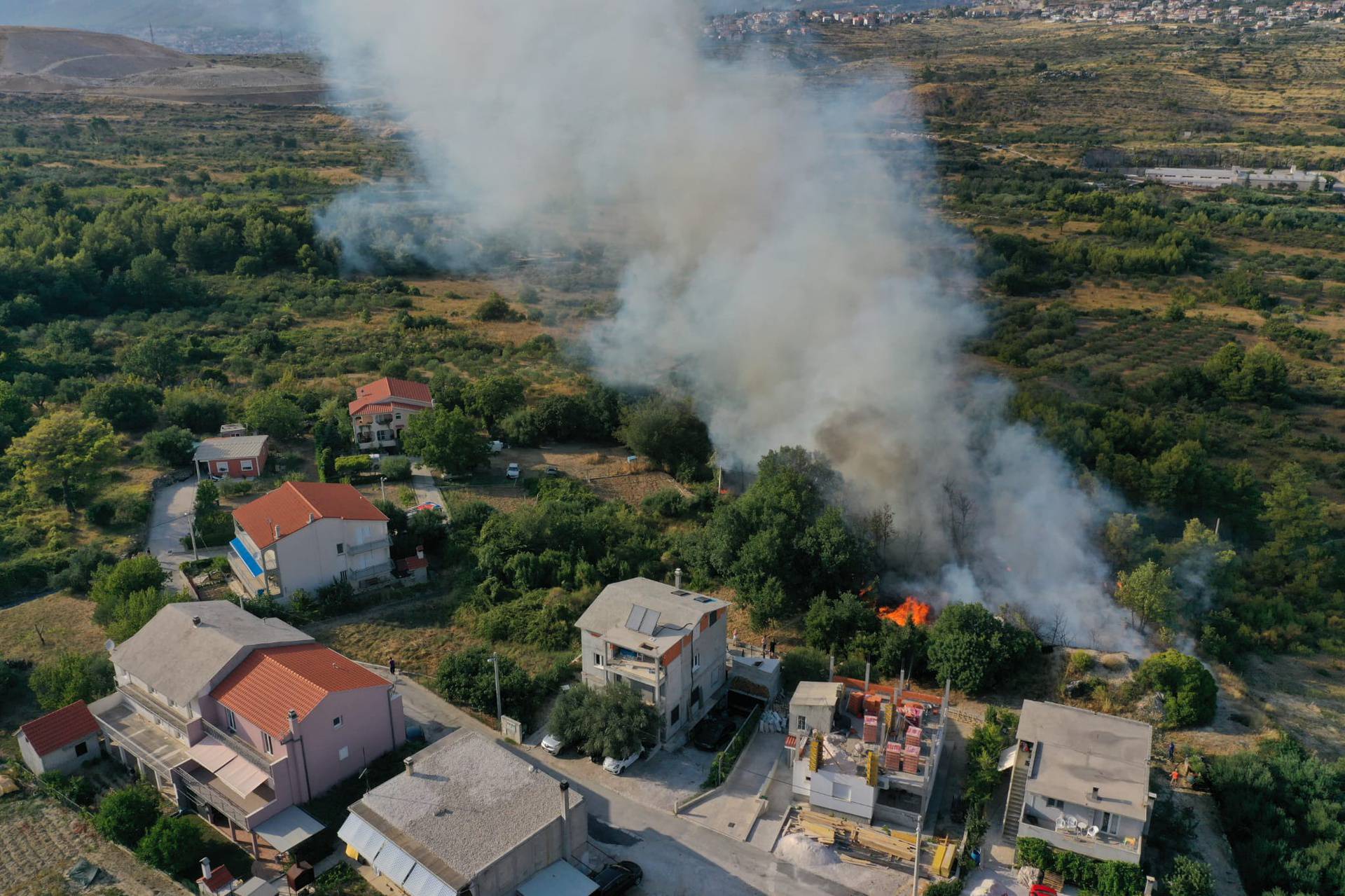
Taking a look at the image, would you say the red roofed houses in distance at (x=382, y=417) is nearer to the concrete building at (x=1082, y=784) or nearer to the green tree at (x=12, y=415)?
the green tree at (x=12, y=415)

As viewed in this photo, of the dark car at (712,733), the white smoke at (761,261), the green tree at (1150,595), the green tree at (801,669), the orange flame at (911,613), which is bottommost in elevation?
the dark car at (712,733)

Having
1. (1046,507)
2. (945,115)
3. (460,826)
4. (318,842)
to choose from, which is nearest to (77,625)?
(318,842)

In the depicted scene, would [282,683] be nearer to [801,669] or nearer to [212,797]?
[212,797]

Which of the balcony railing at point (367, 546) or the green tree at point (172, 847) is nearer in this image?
the green tree at point (172, 847)

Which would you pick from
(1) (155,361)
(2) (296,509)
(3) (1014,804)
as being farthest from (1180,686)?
(1) (155,361)

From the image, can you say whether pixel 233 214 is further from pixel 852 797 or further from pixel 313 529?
pixel 852 797

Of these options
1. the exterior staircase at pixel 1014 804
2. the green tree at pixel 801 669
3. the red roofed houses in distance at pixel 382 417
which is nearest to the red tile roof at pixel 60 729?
the green tree at pixel 801 669
